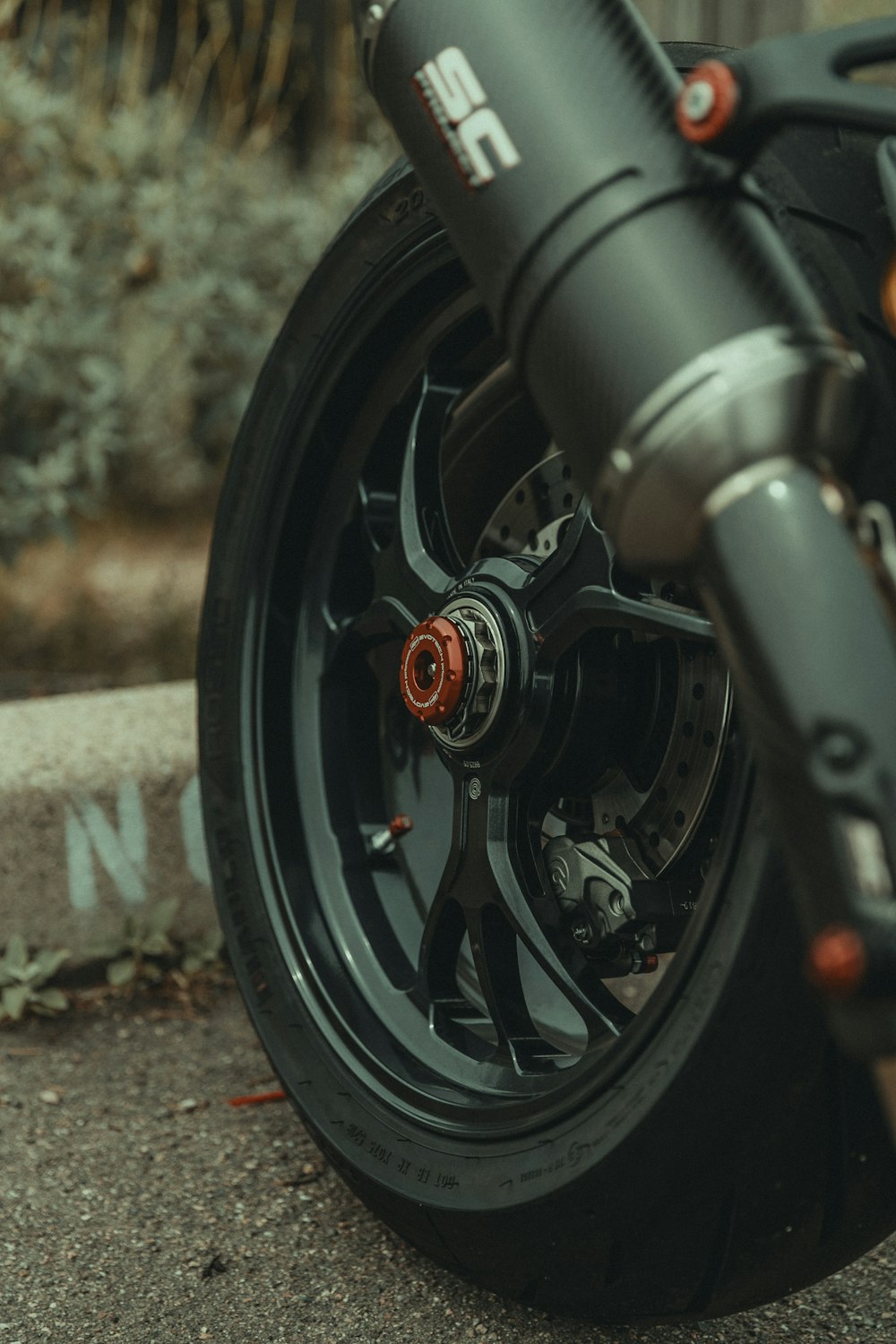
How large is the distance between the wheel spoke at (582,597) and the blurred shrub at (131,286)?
5.38ft

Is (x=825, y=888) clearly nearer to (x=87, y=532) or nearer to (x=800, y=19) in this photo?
(x=87, y=532)

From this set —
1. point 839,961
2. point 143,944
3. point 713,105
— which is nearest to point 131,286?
point 143,944

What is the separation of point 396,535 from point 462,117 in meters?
0.63

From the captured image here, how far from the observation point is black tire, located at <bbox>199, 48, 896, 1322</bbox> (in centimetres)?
90

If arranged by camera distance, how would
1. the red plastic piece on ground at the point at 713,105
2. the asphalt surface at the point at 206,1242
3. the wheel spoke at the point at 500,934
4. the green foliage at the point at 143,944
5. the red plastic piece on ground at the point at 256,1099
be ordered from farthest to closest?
1. the green foliage at the point at 143,944
2. the red plastic piece on ground at the point at 256,1099
3. the wheel spoke at the point at 500,934
4. the asphalt surface at the point at 206,1242
5. the red plastic piece on ground at the point at 713,105

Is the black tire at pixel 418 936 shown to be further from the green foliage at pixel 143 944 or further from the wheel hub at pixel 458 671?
the green foliage at pixel 143 944

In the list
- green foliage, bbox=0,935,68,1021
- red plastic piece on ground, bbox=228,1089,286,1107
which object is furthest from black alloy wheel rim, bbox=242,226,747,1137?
green foliage, bbox=0,935,68,1021

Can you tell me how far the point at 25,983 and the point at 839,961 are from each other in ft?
4.70

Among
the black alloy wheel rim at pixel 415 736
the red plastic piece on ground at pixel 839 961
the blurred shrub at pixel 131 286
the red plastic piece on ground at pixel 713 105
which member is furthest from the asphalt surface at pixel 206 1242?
the blurred shrub at pixel 131 286

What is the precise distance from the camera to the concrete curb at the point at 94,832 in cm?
184

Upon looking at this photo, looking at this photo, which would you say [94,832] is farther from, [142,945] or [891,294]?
[891,294]

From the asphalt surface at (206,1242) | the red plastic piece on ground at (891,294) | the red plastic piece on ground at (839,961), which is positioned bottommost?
the asphalt surface at (206,1242)

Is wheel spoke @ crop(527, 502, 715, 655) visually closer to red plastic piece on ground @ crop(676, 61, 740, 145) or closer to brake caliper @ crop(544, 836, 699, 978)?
brake caliper @ crop(544, 836, 699, 978)

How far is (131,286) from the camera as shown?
10.2 feet
